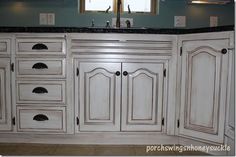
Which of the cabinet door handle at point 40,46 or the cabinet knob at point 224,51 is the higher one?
the cabinet door handle at point 40,46

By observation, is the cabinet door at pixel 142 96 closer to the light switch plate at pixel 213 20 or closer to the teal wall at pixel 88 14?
the teal wall at pixel 88 14

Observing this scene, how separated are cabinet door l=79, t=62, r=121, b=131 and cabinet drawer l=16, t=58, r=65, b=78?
6.3 inches

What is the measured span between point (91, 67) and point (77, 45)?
19 cm

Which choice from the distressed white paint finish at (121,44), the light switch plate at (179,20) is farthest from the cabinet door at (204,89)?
the light switch plate at (179,20)

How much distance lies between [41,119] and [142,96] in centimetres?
78

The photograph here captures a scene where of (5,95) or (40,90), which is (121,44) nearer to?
(40,90)

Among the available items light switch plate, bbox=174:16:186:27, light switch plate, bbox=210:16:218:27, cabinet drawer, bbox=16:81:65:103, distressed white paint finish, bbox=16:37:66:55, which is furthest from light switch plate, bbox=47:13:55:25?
light switch plate, bbox=210:16:218:27

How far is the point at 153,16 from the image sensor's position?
2.66 m

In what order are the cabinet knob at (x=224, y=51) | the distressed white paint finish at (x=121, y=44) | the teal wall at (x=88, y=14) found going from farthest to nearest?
1. the teal wall at (x=88, y=14)
2. the distressed white paint finish at (x=121, y=44)
3. the cabinet knob at (x=224, y=51)

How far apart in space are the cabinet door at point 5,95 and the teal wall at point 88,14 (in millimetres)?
853

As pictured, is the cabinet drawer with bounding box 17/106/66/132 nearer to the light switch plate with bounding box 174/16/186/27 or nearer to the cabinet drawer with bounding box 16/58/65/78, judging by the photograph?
the cabinet drawer with bounding box 16/58/65/78

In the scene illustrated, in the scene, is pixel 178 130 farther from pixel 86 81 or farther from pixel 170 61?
pixel 86 81

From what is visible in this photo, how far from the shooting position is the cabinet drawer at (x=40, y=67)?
1924 millimetres

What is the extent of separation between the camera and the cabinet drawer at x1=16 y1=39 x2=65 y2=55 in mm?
1913
